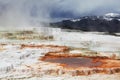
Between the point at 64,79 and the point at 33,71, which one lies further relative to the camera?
the point at 33,71

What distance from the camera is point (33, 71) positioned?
1572cm

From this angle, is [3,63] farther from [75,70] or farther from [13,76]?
[75,70]

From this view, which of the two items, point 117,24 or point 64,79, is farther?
point 117,24

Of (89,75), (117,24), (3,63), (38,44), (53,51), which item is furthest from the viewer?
(117,24)

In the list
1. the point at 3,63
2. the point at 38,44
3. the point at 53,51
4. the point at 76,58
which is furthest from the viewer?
the point at 38,44

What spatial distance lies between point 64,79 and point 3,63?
3.93 meters

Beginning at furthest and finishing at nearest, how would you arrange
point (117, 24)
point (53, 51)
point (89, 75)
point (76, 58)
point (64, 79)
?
point (117, 24), point (53, 51), point (76, 58), point (89, 75), point (64, 79)

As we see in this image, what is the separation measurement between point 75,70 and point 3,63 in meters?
3.69

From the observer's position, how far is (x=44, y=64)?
17516 mm

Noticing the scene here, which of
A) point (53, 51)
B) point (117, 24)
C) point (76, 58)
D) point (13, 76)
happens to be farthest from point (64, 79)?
point (117, 24)

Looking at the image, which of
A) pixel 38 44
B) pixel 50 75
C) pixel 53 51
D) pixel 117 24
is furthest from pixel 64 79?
pixel 117 24

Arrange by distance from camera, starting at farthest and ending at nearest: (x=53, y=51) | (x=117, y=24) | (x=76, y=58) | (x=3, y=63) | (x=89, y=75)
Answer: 1. (x=117, y=24)
2. (x=53, y=51)
3. (x=76, y=58)
4. (x=3, y=63)
5. (x=89, y=75)

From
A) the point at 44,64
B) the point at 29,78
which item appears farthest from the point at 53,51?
the point at 29,78

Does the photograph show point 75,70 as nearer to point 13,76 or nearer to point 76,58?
point 13,76
